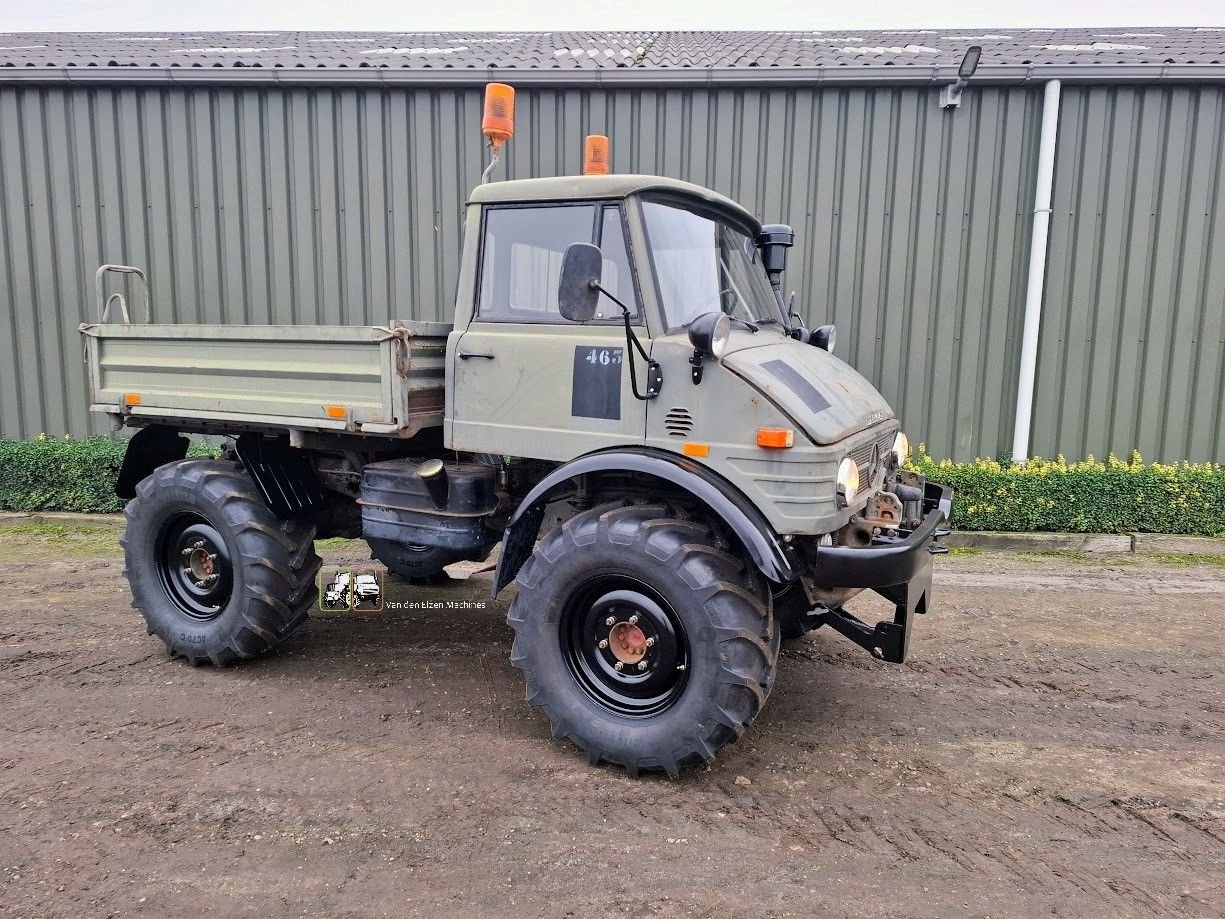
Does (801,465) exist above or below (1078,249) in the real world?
below

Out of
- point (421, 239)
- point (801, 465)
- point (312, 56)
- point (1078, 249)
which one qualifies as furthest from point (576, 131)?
point (801, 465)

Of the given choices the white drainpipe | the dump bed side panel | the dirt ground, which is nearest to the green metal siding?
the white drainpipe

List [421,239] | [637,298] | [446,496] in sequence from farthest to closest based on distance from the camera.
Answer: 1. [421,239]
2. [446,496]
3. [637,298]

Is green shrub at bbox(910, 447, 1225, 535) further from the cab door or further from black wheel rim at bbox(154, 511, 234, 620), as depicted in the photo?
black wheel rim at bbox(154, 511, 234, 620)

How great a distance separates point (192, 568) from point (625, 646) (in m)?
2.72

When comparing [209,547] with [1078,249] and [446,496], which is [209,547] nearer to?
[446,496]

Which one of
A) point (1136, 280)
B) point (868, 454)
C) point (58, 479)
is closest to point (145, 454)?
point (58, 479)

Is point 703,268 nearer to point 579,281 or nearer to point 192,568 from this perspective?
point 579,281

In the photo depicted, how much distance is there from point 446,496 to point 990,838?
2.80m

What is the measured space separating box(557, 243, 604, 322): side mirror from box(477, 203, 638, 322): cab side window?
0.20 metres

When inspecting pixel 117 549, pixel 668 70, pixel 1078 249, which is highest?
pixel 668 70

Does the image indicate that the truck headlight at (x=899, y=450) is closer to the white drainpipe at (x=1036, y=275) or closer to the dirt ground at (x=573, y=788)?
the dirt ground at (x=573, y=788)

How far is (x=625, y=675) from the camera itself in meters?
3.63

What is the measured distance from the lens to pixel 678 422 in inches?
137
